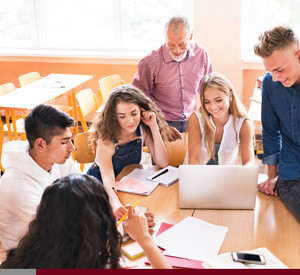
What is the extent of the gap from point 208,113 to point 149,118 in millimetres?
373

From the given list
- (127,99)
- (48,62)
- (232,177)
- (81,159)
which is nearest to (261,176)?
(232,177)

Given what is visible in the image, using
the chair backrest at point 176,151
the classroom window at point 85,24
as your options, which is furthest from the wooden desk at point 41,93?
the chair backrest at point 176,151

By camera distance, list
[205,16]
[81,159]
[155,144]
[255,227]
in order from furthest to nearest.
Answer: [205,16] → [81,159] → [155,144] → [255,227]

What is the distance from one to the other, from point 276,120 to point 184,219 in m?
0.81

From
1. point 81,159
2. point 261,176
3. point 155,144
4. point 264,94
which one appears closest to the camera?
point 264,94

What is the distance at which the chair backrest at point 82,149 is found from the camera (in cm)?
281

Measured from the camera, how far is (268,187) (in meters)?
2.20

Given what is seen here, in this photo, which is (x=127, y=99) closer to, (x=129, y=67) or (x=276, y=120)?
(x=276, y=120)

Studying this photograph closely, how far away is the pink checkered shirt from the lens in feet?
10.4

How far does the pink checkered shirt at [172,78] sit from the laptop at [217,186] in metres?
1.35

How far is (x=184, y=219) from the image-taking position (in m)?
1.94

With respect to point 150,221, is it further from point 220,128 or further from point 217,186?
point 220,128

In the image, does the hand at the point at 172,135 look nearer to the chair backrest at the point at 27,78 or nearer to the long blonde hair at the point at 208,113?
the long blonde hair at the point at 208,113

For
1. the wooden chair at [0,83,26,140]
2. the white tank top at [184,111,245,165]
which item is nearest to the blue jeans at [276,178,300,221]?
the white tank top at [184,111,245,165]
